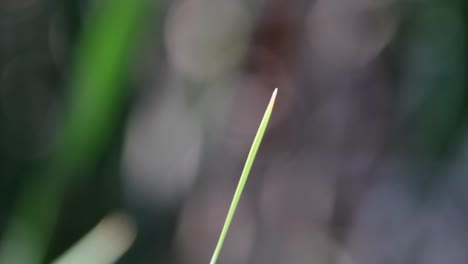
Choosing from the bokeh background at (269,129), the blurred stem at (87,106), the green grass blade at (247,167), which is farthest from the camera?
the bokeh background at (269,129)

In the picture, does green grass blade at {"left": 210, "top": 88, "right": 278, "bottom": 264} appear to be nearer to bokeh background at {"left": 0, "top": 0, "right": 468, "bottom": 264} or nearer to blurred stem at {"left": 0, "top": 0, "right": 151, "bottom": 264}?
blurred stem at {"left": 0, "top": 0, "right": 151, "bottom": 264}

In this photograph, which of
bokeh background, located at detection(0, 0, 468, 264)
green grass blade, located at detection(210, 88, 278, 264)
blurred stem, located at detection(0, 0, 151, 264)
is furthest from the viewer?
bokeh background, located at detection(0, 0, 468, 264)

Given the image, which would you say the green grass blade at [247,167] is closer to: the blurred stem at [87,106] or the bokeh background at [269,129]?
the blurred stem at [87,106]

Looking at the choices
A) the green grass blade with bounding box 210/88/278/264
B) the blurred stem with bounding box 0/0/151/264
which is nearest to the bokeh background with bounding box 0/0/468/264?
the blurred stem with bounding box 0/0/151/264

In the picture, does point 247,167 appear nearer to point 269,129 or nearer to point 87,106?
point 87,106

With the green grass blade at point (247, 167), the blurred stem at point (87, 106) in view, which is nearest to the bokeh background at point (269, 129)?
the blurred stem at point (87, 106)
